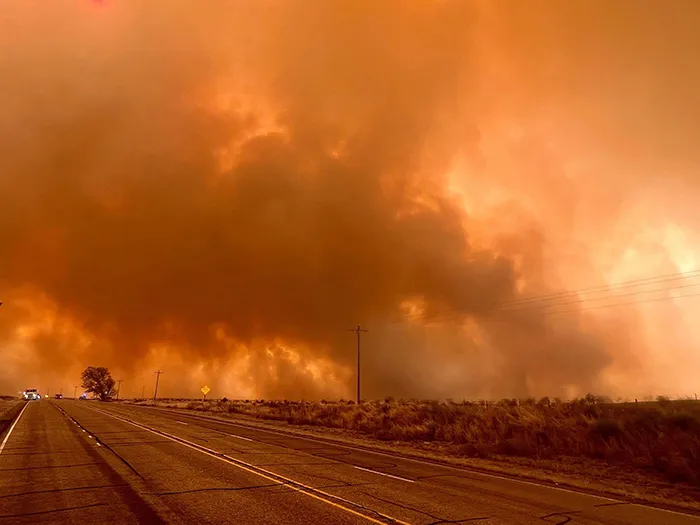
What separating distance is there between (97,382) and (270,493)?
172704 millimetres

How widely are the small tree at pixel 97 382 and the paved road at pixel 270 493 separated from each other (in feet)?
529

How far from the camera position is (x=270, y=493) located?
885 cm

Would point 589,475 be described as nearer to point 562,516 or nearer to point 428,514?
point 562,516

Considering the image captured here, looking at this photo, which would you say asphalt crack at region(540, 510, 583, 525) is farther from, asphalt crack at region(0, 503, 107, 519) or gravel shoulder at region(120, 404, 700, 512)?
asphalt crack at region(0, 503, 107, 519)

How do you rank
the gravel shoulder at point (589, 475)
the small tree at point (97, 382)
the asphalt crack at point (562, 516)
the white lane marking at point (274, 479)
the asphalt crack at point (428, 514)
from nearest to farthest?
the asphalt crack at point (428, 514), the white lane marking at point (274, 479), the asphalt crack at point (562, 516), the gravel shoulder at point (589, 475), the small tree at point (97, 382)

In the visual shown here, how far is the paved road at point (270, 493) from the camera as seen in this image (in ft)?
24.2

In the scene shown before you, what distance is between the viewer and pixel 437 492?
9672 mm

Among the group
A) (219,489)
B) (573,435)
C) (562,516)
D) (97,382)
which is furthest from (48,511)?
(97,382)

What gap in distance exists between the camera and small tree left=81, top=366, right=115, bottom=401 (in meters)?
151

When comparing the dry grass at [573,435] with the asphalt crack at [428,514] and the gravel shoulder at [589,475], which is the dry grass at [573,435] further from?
the asphalt crack at [428,514]

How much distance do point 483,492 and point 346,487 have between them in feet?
10.6

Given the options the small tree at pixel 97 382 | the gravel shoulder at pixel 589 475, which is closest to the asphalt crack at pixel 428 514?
the gravel shoulder at pixel 589 475

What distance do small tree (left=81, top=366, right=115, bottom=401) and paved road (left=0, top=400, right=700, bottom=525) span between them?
529 feet

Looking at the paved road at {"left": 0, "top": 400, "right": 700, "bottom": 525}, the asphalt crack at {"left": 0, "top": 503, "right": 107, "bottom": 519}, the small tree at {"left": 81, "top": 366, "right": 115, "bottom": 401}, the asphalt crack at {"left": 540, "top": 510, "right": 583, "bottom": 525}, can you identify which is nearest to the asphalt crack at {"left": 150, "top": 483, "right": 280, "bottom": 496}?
the paved road at {"left": 0, "top": 400, "right": 700, "bottom": 525}
